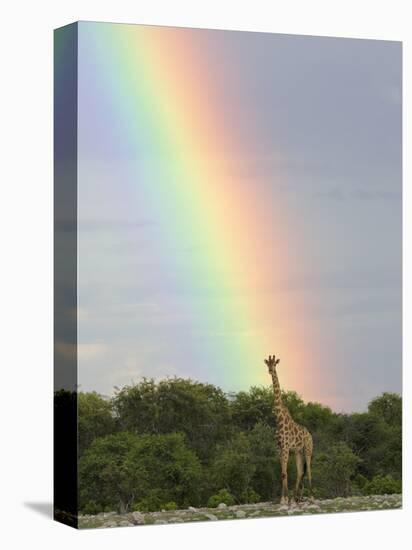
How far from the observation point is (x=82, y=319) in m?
18.1

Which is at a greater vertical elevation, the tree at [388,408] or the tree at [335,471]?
the tree at [388,408]

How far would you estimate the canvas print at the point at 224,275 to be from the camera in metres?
18.2

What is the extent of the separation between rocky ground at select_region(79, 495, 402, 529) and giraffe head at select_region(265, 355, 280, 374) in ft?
4.69

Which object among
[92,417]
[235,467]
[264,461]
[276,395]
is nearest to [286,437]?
[264,461]

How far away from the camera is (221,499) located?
A: 18.8 metres

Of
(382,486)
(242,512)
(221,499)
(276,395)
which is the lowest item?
(242,512)

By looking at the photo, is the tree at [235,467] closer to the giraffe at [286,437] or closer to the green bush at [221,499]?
the green bush at [221,499]

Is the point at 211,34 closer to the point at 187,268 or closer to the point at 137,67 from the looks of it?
the point at 137,67

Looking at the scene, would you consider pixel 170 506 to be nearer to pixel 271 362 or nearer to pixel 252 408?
pixel 252 408

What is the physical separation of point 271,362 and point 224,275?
1096 mm

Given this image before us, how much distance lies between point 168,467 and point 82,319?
1.81m

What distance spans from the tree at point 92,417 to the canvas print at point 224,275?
2 centimetres

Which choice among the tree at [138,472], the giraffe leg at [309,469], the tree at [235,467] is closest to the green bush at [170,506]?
the tree at [138,472]

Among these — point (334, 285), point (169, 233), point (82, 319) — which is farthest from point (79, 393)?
point (334, 285)
